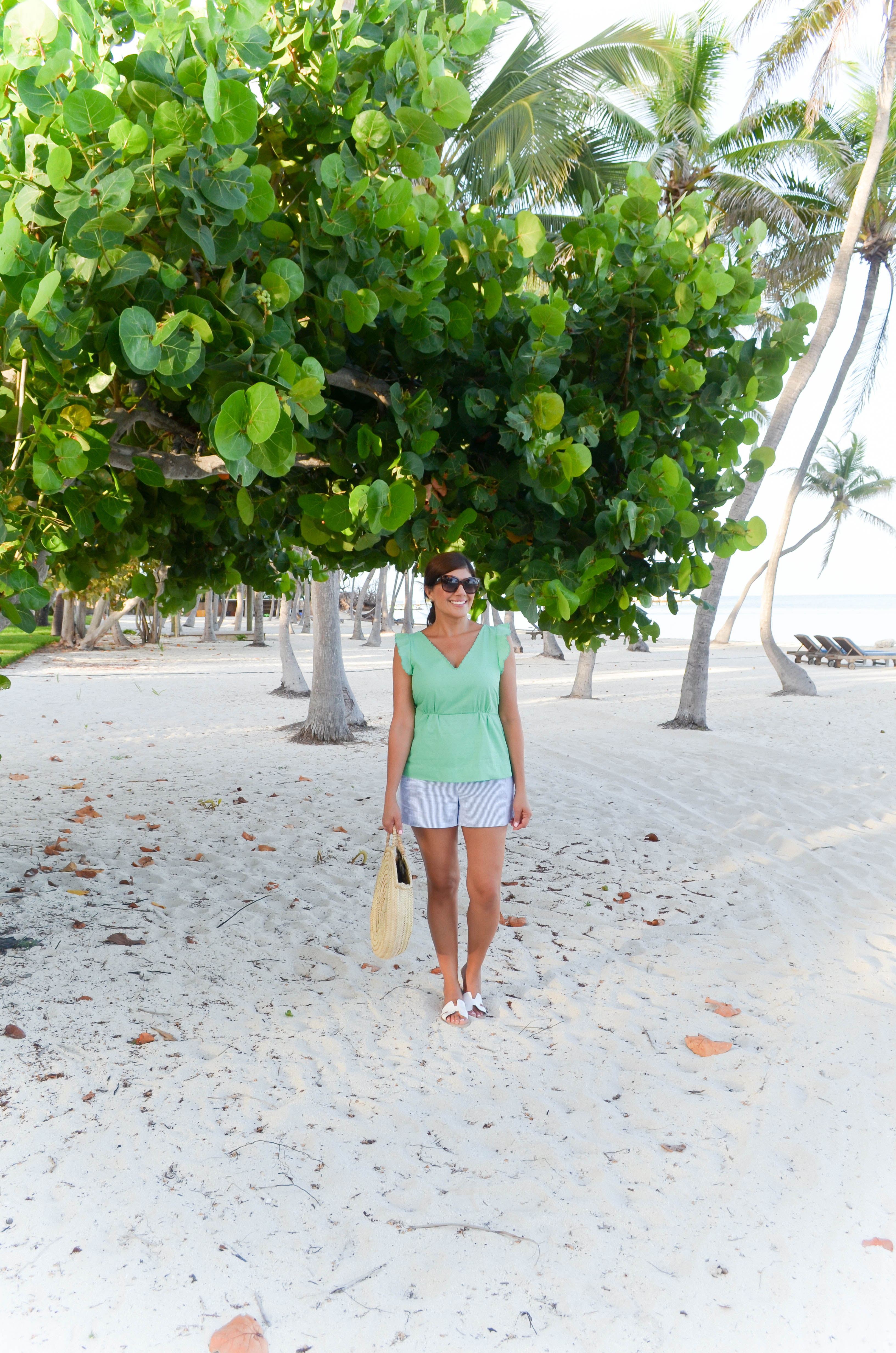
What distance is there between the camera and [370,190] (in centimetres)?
262

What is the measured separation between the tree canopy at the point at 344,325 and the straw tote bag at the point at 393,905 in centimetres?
108

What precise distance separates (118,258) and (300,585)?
30.7 m

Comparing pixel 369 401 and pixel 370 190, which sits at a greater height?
pixel 370 190

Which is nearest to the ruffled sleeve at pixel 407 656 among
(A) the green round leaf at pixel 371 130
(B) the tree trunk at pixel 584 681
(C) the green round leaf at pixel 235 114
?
(A) the green round leaf at pixel 371 130

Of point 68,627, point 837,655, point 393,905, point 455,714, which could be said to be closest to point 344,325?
point 455,714

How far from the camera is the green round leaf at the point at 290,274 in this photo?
241cm

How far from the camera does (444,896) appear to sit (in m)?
3.55

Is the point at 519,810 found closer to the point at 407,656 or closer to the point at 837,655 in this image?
the point at 407,656

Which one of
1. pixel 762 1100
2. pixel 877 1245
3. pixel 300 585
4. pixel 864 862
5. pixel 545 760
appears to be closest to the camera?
pixel 877 1245

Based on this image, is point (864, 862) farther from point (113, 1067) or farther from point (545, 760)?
point (113, 1067)

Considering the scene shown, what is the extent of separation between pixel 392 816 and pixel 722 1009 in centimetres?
168

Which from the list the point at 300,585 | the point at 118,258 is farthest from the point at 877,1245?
the point at 300,585

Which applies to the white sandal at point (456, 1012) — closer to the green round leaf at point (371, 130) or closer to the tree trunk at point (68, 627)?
the green round leaf at point (371, 130)

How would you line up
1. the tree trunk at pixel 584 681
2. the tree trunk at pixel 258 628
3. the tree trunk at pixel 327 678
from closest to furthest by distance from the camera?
the tree trunk at pixel 327 678 → the tree trunk at pixel 584 681 → the tree trunk at pixel 258 628
